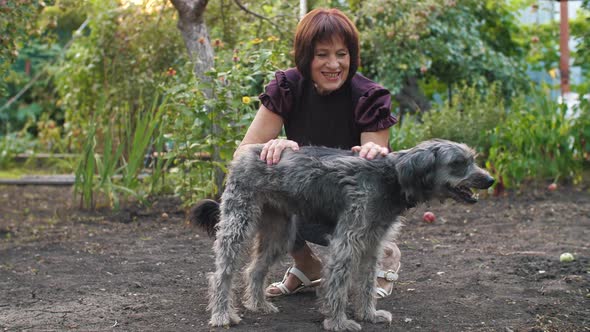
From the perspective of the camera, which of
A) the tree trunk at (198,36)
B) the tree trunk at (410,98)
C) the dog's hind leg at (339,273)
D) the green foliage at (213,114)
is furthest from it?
the tree trunk at (410,98)

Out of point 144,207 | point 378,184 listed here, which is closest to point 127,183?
point 144,207

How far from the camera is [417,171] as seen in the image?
3555 mm

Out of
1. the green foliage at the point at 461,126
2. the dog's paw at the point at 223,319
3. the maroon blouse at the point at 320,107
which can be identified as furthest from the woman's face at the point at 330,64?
the green foliage at the point at 461,126

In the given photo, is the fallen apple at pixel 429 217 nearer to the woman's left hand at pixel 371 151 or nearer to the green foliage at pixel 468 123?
the green foliage at pixel 468 123

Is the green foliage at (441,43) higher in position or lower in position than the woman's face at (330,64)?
higher

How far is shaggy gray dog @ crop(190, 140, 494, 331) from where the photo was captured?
3.56 meters

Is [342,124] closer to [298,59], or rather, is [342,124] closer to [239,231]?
[298,59]

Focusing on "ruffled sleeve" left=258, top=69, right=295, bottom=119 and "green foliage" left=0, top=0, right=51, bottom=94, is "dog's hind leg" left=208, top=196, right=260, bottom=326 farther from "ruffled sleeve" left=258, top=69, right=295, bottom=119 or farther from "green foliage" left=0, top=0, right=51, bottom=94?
"green foliage" left=0, top=0, right=51, bottom=94

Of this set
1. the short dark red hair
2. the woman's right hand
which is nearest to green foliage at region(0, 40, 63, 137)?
the short dark red hair

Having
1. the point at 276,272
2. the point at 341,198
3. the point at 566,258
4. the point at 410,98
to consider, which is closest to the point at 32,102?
the point at 410,98

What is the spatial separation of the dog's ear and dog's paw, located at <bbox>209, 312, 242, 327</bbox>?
1096 mm

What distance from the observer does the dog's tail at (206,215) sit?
4309 mm

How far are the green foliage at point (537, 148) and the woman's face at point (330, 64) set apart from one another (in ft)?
13.9

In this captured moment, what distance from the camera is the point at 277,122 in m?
4.34
